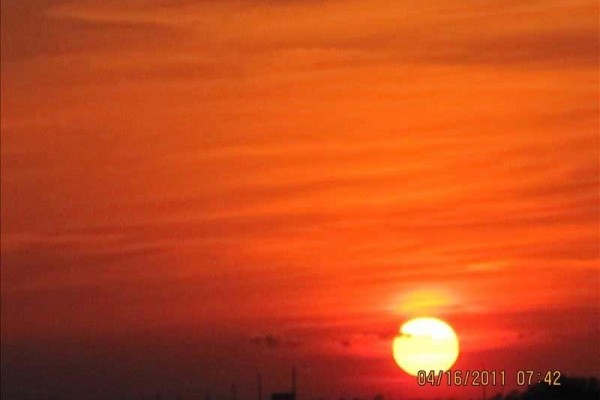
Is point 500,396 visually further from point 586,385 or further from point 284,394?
point 284,394

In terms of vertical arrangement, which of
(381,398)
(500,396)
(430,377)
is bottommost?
(430,377)

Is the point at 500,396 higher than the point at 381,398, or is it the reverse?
the point at 500,396

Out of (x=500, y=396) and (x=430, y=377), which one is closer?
(x=430, y=377)

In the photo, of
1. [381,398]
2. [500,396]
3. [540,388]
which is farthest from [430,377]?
[540,388]

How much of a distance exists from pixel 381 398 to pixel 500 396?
21117mm

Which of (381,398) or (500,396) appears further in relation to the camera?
(500,396)

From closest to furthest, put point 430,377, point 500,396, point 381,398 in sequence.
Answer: point 430,377, point 381,398, point 500,396

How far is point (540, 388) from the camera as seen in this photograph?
4070 inches

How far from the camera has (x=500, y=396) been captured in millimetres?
97625

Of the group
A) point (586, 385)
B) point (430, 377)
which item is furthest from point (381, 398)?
point (586, 385)

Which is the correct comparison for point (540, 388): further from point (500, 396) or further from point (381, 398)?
point (381, 398)

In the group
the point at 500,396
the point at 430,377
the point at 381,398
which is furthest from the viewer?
the point at 500,396

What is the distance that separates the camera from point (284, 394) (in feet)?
326

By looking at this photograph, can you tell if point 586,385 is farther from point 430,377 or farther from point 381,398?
→ point 430,377
